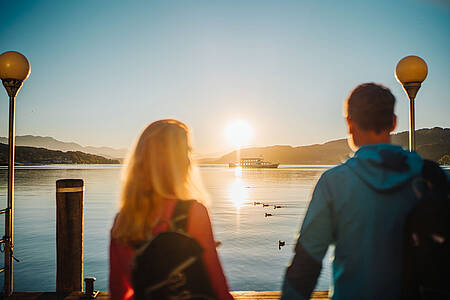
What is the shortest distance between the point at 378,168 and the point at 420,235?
33 centimetres

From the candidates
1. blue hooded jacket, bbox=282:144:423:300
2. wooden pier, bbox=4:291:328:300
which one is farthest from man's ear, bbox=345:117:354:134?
wooden pier, bbox=4:291:328:300

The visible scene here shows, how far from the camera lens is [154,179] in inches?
→ 66.5

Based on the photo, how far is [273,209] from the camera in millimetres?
24094

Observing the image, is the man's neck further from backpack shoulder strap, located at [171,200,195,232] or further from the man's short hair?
backpack shoulder strap, located at [171,200,195,232]

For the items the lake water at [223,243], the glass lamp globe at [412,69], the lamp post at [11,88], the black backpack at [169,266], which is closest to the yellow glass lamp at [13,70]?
the lamp post at [11,88]

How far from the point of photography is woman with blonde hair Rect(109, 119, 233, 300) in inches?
65.0

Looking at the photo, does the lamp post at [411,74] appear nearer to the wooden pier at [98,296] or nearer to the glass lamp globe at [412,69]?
the glass lamp globe at [412,69]

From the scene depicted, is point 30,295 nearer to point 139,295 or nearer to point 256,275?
point 139,295

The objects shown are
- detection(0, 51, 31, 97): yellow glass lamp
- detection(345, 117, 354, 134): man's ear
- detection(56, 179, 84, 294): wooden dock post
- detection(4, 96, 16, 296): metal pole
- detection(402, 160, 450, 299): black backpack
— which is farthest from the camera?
detection(0, 51, 31, 97): yellow glass lamp

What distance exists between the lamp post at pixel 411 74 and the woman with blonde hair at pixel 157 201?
162 inches

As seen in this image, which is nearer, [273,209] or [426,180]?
[426,180]

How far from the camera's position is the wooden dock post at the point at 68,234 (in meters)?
4.30

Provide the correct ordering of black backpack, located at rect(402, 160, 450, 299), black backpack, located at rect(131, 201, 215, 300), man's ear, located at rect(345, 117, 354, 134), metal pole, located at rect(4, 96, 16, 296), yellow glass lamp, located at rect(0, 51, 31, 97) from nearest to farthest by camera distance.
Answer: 1. black backpack, located at rect(402, 160, 450, 299)
2. black backpack, located at rect(131, 201, 215, 300)
3. man's ear, located at rect(345, 117, 354, 134)
4. metal pole, located at rect(4, 96, 16, 296)
5. yellow glass lamp, located at rect(0, 51, 31, 97)

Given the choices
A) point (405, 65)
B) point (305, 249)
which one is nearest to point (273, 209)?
point (405, 65)
